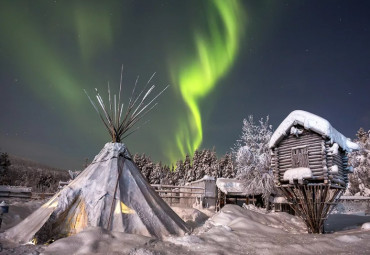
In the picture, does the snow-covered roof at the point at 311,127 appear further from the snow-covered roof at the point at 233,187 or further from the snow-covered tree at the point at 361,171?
the snow-covered tree at the point at 361,171

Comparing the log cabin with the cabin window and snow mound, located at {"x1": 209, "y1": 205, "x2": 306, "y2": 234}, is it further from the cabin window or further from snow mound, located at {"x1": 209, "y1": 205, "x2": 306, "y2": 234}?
snow mound, located at {"x1": 209, "y1": 205, "x2": 306, "y2": 234}

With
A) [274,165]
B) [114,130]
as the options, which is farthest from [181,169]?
[114,130]

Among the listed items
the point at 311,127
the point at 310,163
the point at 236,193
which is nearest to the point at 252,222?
the point at 310,163

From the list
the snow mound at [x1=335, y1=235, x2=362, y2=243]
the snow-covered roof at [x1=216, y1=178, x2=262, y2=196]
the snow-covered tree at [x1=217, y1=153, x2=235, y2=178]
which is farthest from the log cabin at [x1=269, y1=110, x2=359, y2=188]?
the snow-covered tree at [x1=217, y1=153, x2=235, y2=178]

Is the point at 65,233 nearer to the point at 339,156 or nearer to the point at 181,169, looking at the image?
the point at 339,156

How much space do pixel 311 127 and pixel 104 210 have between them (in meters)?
10.0

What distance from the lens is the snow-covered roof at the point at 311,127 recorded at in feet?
37.3

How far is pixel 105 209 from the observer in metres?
6.24

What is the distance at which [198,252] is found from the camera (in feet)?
16.0

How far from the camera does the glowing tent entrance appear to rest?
5.98m

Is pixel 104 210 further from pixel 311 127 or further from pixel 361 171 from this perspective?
pixel 361 171

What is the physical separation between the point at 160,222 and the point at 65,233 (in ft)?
7.73

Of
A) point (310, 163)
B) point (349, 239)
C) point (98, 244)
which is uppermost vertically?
point (310, 163)

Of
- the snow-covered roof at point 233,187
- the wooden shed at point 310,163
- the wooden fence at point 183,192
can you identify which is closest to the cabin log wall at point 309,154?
the wooden shed at point 310,163
